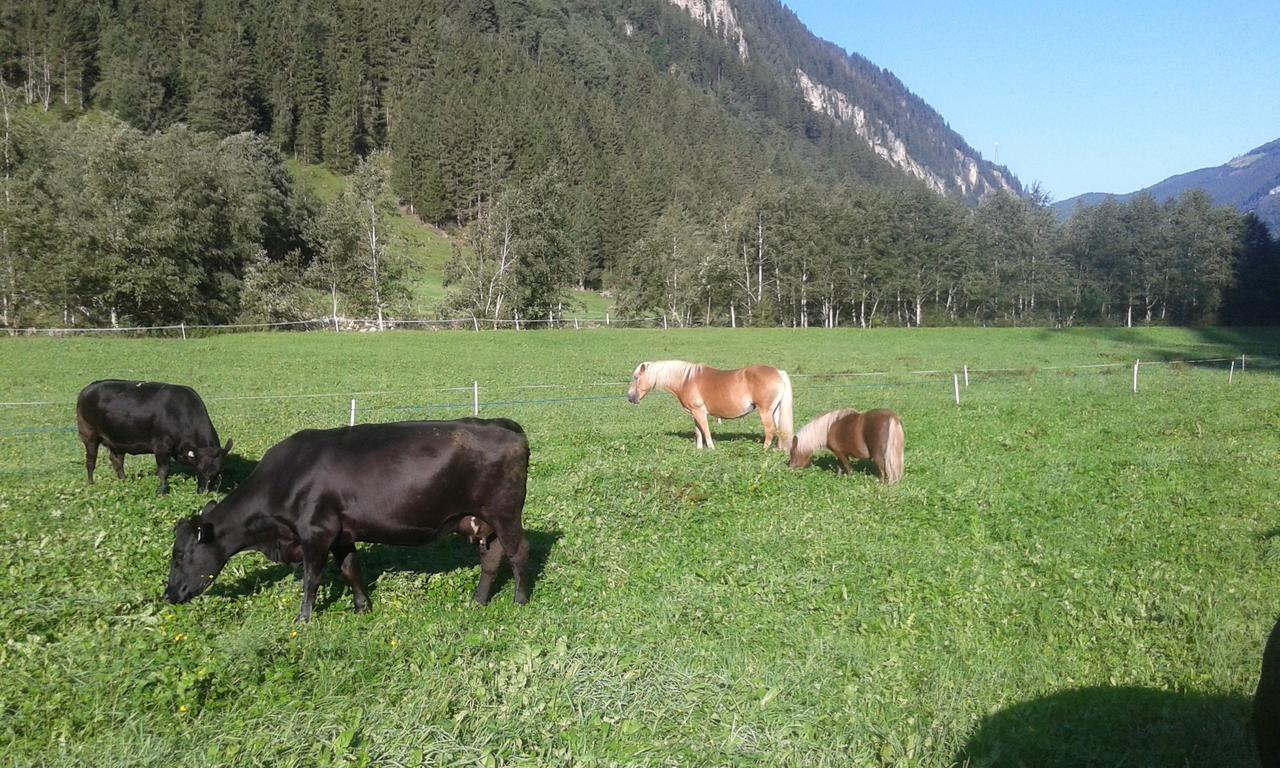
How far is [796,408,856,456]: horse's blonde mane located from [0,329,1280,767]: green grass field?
3.43 ft

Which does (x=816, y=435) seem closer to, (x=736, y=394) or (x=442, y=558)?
(x=736, y=394)

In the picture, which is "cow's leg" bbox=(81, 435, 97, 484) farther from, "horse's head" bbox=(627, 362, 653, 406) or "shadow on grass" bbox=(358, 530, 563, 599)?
"horse's head" bbox=(627, 362, 653, 406)

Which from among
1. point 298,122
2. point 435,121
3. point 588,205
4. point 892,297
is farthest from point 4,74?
point 892,297

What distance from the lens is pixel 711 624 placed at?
283 inches

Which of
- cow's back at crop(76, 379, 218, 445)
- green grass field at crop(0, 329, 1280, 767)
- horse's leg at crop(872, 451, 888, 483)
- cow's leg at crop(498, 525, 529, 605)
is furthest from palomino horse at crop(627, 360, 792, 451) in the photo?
cow's back at crop(76, 379, 218, 445)

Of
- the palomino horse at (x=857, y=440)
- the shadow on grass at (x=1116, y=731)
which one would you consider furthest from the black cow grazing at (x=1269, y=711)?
the palomino horse at (x=857, y=440)

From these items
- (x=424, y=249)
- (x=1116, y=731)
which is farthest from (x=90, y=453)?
(x=424, y=249)

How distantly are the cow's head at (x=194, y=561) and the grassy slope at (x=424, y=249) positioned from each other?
6036 centimetres

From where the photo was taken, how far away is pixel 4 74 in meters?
106

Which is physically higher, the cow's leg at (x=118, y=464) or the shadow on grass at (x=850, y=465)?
the cow's leg at (x=118, y=464)

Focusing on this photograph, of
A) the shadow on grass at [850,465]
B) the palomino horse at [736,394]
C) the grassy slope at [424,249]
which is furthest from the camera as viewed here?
the grassy slope at [424,249]

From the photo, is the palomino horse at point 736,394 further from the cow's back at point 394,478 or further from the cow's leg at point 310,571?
the cow's leg at point 310,571

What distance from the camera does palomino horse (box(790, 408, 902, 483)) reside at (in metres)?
12.7

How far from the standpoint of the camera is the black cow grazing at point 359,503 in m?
7.64
